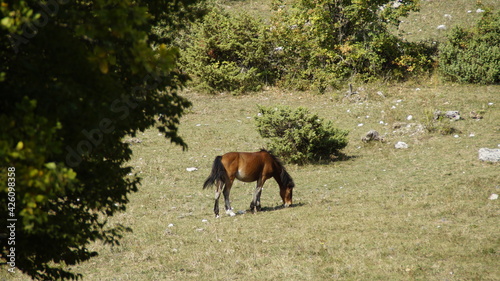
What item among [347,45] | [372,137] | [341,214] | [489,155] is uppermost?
[347,45]

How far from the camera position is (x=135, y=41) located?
392 centimetres

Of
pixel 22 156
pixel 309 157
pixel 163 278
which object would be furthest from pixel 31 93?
pixel 309 157

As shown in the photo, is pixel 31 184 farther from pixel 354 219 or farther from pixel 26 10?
pixel 354 219

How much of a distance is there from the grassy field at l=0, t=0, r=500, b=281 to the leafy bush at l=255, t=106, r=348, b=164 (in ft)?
1.99

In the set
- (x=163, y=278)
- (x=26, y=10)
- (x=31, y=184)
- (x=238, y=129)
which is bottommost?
(x=238, y=129)

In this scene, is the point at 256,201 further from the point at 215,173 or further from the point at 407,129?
the point at 407,129

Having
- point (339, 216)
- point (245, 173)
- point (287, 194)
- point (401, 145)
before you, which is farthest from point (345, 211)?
point (401, 145)

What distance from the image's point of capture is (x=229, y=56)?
107 ft

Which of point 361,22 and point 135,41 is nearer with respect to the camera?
point 135,41

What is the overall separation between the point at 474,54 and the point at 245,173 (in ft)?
61.0

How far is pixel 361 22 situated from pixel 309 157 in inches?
513

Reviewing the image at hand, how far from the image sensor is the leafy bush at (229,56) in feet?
101

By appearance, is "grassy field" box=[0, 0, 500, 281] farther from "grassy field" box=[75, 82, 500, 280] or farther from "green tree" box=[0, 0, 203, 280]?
"green tree" box=[0, 0, 203, 280]

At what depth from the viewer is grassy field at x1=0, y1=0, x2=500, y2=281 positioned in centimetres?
923
